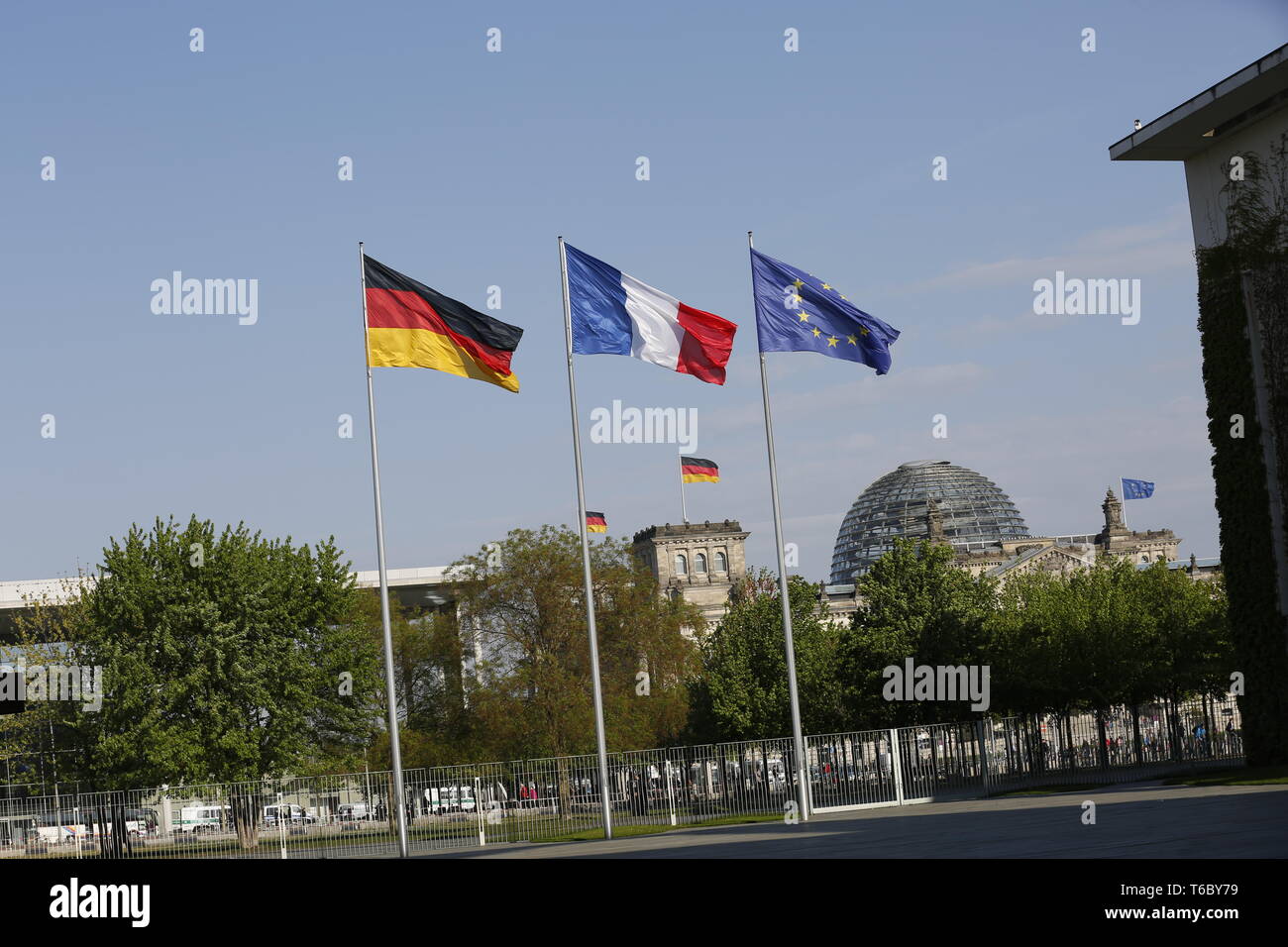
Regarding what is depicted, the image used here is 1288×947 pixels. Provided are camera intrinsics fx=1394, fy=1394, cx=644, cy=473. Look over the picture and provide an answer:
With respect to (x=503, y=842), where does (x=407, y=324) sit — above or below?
Answer: above

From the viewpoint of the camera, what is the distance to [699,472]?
2667 inches

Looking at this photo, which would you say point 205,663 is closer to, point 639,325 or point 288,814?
point 288,814

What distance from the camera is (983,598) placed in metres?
53.5

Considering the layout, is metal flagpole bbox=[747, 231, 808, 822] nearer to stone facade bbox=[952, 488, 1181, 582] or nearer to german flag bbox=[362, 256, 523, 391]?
german flag bbox=[362, 256, 523, 391]

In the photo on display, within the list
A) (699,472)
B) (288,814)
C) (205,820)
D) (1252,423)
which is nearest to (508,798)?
(288,814)

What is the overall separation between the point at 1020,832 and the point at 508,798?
19.2m

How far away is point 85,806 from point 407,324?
18.3 metres

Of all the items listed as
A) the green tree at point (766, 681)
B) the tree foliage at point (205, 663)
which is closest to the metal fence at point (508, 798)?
the tree foliage at point (205, 663)

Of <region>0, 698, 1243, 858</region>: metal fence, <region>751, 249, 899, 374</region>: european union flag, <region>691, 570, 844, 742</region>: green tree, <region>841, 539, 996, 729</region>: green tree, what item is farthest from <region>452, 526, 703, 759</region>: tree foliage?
<region>751, 249, 899, 374</region>: european union flag

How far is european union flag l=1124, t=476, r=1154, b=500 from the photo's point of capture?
441 ft

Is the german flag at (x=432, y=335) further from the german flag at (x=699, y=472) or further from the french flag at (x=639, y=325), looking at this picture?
the german flag at (x=699, y=472)

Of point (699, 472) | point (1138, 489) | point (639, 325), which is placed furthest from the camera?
point (1138, 489)
